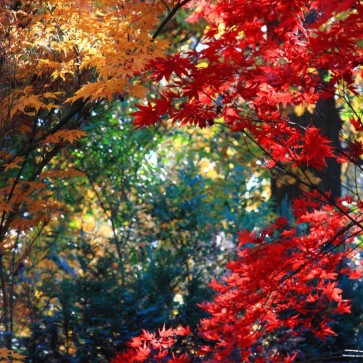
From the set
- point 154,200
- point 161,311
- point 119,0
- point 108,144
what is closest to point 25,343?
point 161,311

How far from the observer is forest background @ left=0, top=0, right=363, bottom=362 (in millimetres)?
3590

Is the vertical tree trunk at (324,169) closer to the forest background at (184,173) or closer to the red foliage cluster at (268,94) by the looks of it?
Result: the forest background at (184,173)

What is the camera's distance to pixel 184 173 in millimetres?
8273

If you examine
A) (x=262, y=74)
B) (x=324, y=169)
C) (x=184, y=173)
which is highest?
(x=184, y=173)

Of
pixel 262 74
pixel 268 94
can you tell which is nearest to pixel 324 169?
pixel 268 94

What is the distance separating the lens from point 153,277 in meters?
6.70

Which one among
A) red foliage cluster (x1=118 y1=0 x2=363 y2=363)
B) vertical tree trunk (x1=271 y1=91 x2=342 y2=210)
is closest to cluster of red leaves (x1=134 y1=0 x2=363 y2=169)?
red foliage cluster (x1=118 y1=0 x2=363 y2=363)

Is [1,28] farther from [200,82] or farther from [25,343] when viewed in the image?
[25,343]

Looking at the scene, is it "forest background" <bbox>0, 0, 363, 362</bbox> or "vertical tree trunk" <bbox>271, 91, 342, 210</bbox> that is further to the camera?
"vertical tree trunk" <bbox>271, 91, 342, 210</bbox>

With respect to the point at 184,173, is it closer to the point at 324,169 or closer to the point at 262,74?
the point at 324,169

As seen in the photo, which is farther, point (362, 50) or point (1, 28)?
point (1, 28)

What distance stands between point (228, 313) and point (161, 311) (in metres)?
2.24

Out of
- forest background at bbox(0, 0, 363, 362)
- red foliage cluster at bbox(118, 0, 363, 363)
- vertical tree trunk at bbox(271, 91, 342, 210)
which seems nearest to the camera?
red foliage cluster at bbox(118, 0, 363, 363)

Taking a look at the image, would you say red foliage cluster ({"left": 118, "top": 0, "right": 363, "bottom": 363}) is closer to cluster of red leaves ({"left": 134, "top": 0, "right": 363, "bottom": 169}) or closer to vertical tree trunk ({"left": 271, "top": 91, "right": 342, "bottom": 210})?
cluster of red leaves ({"left": 134, "top": 0, "right": 363, "bottom": 169})
